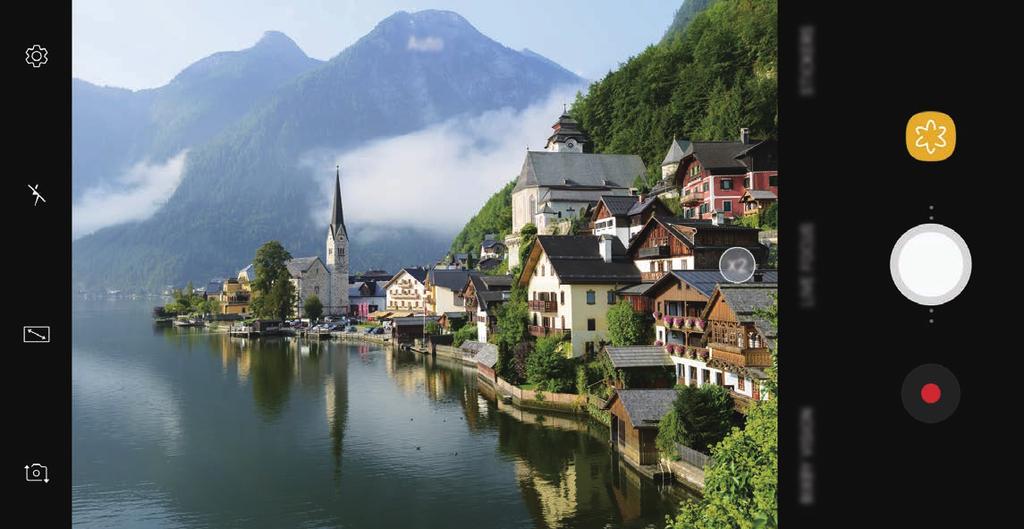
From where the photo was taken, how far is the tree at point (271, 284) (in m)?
89.7

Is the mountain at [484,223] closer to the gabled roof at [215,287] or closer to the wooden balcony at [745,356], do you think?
the gabled roof at [215,287]

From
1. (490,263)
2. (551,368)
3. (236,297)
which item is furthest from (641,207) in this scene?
(236,297)

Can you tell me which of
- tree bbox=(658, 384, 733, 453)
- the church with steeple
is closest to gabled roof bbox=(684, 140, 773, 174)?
tree bbox=(658, 384, 733, 453)

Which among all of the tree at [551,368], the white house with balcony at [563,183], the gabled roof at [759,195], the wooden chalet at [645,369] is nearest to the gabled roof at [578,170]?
the white house with balcony at [563,183]

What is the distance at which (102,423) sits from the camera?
34.2 m

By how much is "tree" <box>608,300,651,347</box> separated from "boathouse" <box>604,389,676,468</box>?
678 centimetres

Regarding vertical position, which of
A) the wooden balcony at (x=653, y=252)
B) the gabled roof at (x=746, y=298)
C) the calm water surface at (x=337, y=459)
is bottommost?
the calm water surface at (x=337, y=459)

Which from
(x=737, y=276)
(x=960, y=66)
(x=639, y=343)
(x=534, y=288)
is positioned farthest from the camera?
(x=534, y=288)

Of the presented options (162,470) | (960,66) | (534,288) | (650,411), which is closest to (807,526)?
(960,66)

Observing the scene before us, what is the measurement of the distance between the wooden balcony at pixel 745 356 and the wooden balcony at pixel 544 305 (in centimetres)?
1456

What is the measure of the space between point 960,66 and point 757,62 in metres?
70.2

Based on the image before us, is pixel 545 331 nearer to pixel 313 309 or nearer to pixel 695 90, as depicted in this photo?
pixel 695 90

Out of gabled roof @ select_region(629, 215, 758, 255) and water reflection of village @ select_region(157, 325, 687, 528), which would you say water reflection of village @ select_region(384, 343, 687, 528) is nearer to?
water reflection of village @ select_region(157, 325, 687, 528)

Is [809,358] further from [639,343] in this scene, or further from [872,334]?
[639,343]
